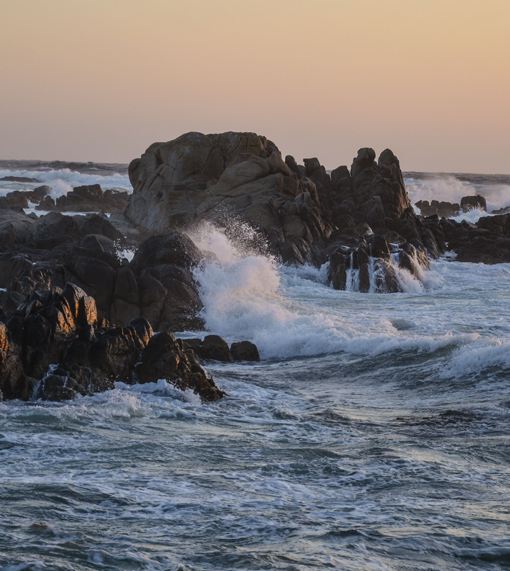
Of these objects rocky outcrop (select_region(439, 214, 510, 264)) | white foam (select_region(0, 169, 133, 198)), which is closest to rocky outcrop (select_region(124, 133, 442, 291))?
rocky outcrop (select_region(439, 214, 510, 264))

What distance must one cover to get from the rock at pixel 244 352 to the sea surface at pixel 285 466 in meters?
0.40

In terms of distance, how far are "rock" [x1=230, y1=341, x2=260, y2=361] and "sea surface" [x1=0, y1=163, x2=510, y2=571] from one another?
0.40 metres

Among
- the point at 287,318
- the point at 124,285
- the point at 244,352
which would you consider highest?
the point at 124,285

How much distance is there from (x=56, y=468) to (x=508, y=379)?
904 cm

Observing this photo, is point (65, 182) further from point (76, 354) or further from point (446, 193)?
point (76, 354)

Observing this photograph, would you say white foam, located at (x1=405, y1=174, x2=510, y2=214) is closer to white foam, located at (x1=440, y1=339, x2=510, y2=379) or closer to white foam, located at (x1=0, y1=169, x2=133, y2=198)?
white foam, located at (x1=0, y1=169, x2=133, y2=198)

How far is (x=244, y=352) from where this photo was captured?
695 inches

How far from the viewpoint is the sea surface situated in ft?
22.2

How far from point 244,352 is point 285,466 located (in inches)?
324

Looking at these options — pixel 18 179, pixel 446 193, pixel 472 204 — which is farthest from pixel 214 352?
pixel 18 179

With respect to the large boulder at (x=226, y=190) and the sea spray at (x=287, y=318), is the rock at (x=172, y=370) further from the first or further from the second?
the large boulder at (x=226, y=190)

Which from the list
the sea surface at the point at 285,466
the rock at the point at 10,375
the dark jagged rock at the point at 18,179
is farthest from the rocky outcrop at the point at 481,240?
the dark jagged rock at the point at 18,179

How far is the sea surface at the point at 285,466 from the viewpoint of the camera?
266 inches

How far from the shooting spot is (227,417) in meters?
12.1
